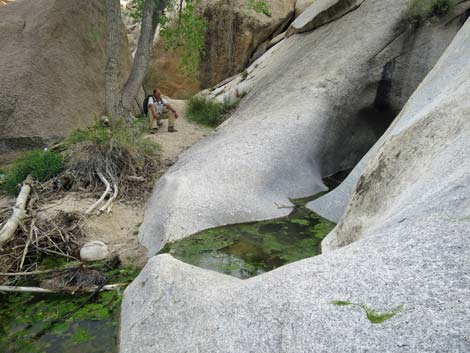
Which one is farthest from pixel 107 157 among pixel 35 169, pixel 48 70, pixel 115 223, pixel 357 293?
pixel 357 293

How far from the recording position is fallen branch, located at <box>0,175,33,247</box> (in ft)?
16.4

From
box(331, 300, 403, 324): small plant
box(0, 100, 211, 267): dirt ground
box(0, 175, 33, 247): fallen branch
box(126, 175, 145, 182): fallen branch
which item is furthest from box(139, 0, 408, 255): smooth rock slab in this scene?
box(331, 300, 403, 324): small plant

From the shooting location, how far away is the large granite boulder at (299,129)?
20.1ft

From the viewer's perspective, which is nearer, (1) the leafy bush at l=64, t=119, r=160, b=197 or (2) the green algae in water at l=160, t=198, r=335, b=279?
(2) the green algae in water at l=160, t=198, r=335, b=279

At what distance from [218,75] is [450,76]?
36.8 feet

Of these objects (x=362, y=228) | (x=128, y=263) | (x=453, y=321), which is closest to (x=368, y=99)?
(x=362, y=228)

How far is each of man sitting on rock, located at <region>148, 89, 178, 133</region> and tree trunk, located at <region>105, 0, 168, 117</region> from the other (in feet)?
2.81

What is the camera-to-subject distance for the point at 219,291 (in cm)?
279

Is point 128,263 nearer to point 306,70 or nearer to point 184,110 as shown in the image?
point 306,70

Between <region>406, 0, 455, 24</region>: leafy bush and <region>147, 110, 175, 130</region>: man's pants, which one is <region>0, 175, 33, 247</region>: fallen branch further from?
<region>406, 0, 455, 24</region>: leafy bush

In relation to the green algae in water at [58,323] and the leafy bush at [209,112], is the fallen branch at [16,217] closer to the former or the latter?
the green algae in water at [58,323]

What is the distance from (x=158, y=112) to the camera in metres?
10.5

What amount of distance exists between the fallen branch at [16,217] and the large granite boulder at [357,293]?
223cm

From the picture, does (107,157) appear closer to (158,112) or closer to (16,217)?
(16,217)
